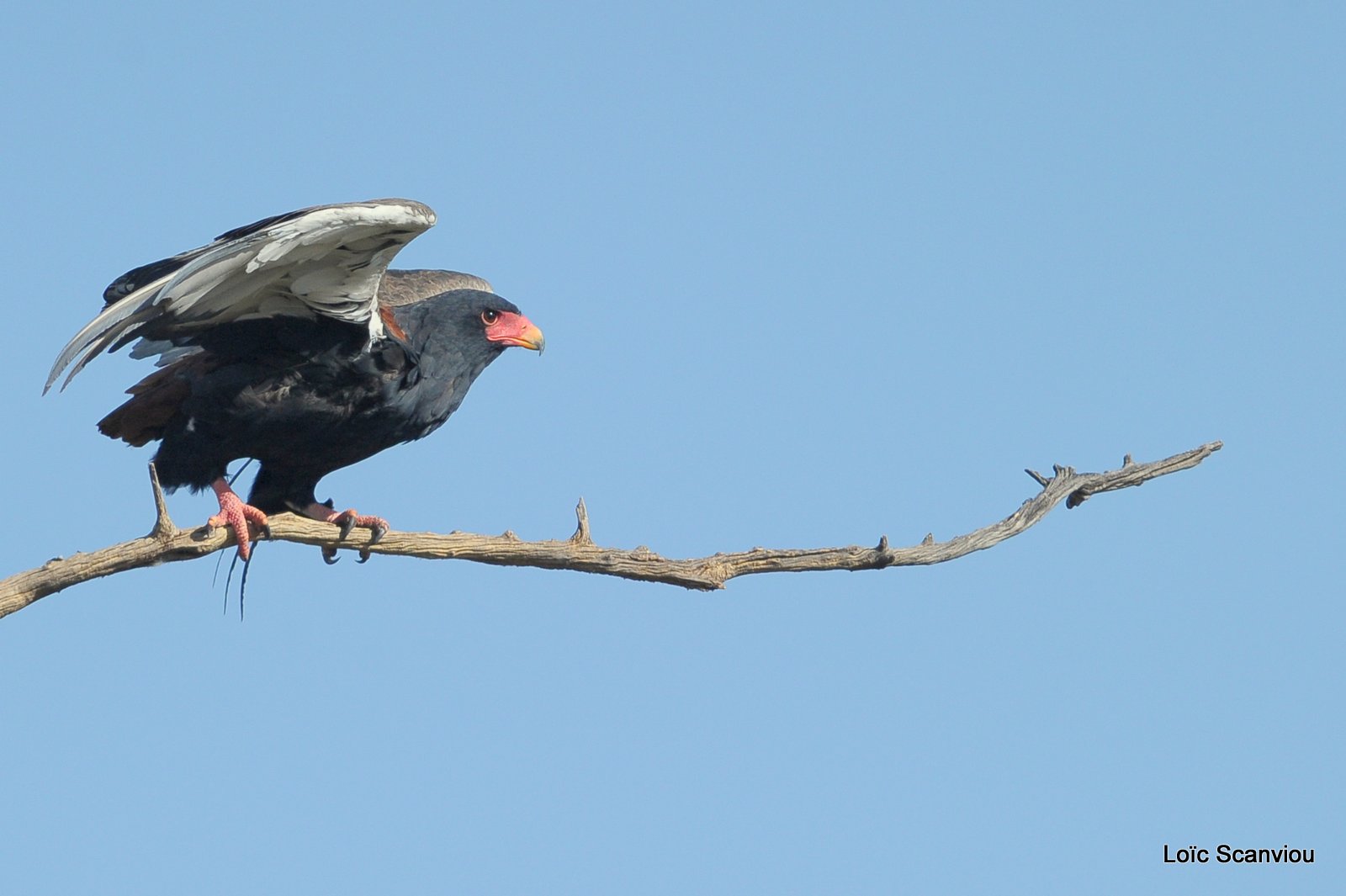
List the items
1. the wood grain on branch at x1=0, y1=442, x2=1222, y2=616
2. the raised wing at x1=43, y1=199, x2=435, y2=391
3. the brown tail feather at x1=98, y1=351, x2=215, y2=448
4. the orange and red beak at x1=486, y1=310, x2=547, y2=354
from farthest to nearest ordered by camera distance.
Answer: the orange and red beak at x1=486, y1=310, x2=547, y2=354
the brown tail feather at x1=98, y1=351, x2=215, y2=448
the wood grain on branch at x1=0, y1=442, x2=1222, y2=616
the raised wing at x1=43, y1=199, x2=435, y2=391

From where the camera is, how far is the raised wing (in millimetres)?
6273

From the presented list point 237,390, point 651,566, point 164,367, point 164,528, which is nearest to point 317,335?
point 237,390

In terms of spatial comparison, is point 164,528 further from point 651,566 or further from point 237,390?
point 651,566

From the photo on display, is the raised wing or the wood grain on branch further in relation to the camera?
the wood grain on branch

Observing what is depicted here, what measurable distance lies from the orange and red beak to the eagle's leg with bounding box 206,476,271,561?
161cm

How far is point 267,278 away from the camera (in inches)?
267

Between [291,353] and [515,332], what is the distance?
1.31 meters

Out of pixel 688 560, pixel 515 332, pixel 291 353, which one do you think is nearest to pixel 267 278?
pixel 291 353

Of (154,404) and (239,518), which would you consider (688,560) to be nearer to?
(239,518)

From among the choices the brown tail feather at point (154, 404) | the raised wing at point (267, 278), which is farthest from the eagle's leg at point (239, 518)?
the raised wing at point (267, 278)

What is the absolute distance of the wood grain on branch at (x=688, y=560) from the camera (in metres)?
6.79

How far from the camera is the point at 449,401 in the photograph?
25.4 ft

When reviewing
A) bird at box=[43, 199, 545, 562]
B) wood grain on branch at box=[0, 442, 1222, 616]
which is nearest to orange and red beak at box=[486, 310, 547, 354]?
bird at box=[43, 199, 545, 562]

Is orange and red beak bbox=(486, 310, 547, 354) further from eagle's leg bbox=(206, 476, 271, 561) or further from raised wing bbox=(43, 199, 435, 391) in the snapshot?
eagle's leg bbox=(206, 476, 271, 561)
